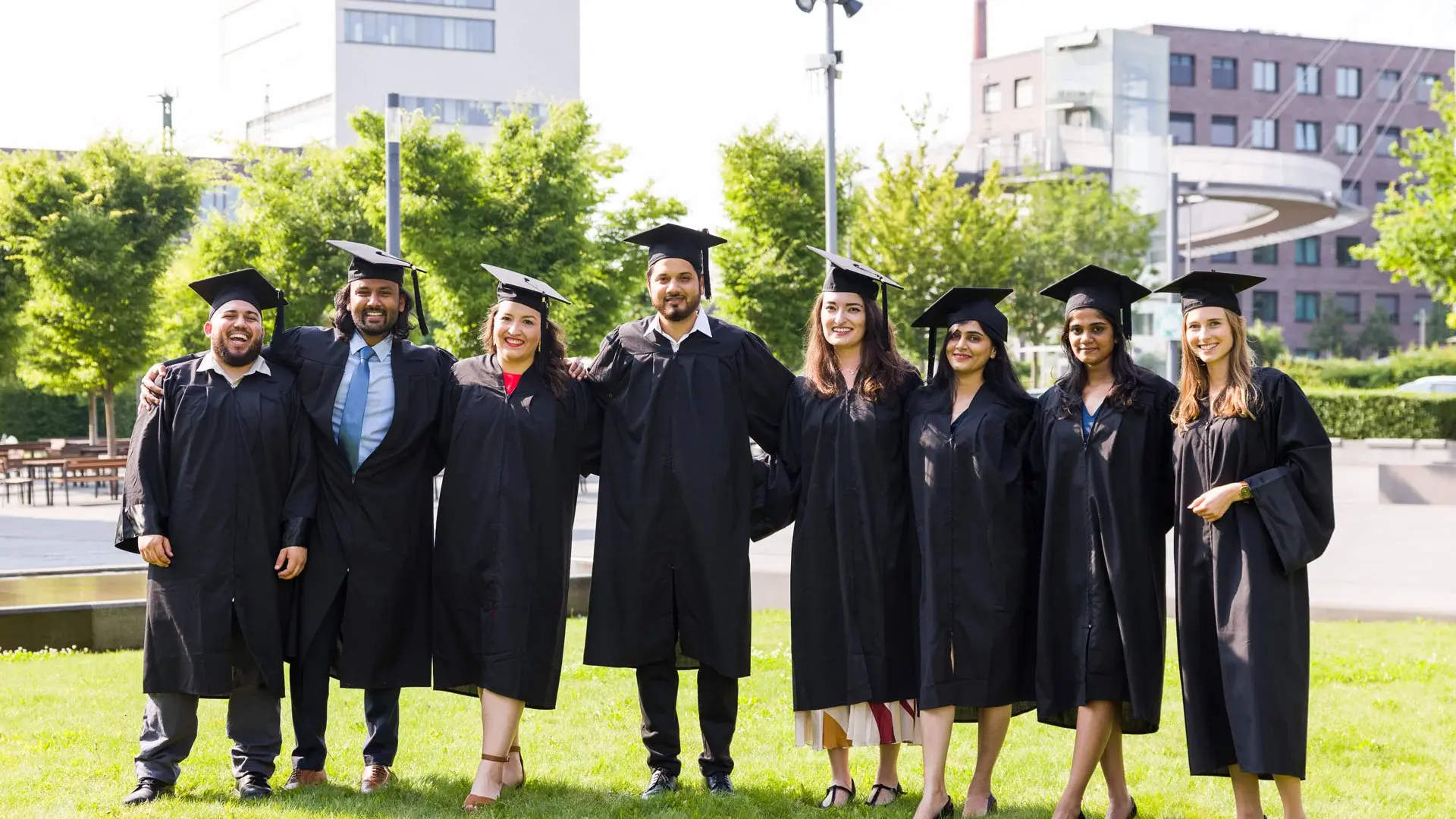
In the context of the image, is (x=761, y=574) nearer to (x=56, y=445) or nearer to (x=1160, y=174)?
(x=56, y=445)

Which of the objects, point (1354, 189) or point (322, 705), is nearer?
point (322, 705)

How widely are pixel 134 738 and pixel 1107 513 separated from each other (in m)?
4.67

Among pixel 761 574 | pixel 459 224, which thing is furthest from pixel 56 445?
pixel 761 574

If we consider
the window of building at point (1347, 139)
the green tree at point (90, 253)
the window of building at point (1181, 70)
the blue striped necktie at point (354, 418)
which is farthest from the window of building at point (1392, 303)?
the blue striped necktie at point (354, 418)

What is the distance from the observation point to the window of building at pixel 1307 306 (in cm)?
6644

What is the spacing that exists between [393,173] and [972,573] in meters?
8.84


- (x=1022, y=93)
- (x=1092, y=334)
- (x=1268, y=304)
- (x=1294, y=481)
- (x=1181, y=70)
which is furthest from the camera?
(x=1268, y=304)

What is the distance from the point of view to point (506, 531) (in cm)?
559

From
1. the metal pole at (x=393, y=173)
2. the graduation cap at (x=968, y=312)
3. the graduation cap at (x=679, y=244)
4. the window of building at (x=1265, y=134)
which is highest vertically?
the window of building at (x=1265, y=134)

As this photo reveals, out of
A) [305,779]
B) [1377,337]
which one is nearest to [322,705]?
[305,779]

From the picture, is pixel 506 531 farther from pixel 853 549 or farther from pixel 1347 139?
pixel 1347 139

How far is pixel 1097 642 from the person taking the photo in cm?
505

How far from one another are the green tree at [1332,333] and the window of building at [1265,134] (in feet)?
25.8

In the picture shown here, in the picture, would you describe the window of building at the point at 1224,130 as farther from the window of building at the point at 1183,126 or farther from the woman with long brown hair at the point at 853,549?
the woman with long brown hair at the point at 853,549
